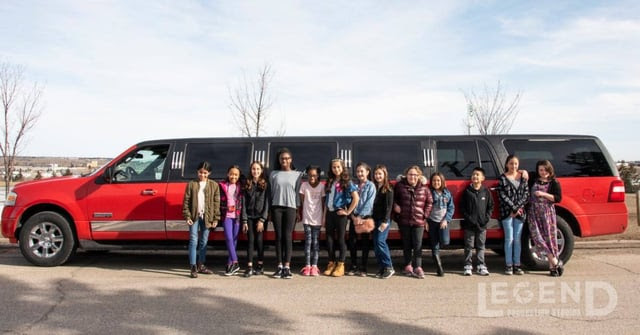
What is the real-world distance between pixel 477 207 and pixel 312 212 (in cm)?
219

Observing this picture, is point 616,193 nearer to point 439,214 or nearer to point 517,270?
point 517,270

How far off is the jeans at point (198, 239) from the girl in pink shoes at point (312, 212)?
136 cm

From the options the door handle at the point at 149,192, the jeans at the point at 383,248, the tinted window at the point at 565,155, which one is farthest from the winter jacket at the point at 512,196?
the door handle at the point at 149,192

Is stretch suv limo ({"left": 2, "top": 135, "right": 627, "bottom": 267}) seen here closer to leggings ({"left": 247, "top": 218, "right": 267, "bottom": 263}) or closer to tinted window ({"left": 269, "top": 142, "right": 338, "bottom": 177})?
tinted window ({"left": 269, "top": 142, "right": 338, "bottom": 177})

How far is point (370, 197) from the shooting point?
660 cm

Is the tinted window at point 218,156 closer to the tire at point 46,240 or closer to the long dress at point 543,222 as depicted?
the tire at point 46,240

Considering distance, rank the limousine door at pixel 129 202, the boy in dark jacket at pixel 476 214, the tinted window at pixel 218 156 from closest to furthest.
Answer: the boy in dark jacket at pixel 476 214, the limousine door at pixel 129 202, the tinted window at pixel 218 156

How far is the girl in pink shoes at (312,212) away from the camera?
670cm

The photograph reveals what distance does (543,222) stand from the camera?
671 centimetres

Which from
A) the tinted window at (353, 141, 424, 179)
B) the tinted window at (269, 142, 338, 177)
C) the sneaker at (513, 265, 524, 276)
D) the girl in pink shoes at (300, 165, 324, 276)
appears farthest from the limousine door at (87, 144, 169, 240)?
the sneaker at (513, 265, 524, 276)

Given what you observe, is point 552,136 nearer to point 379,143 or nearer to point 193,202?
point 379,143

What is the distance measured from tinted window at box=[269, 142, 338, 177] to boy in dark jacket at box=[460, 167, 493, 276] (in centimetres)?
193

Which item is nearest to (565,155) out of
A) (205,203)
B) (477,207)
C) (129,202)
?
(477,207)

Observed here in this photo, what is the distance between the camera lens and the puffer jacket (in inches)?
260
